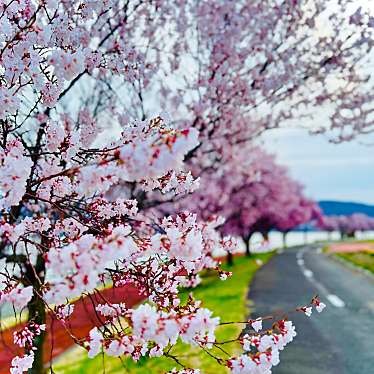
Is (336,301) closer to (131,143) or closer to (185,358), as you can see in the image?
(185,358)

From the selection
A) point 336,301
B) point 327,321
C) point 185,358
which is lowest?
point 336,301

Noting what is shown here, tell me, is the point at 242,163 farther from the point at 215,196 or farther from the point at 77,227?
the point at 77,227

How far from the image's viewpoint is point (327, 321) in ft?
41.4

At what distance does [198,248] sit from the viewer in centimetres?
292

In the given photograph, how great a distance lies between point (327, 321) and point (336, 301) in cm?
350

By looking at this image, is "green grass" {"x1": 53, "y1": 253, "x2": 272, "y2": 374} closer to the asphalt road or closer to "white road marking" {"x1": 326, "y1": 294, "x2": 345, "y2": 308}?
the asphalt road

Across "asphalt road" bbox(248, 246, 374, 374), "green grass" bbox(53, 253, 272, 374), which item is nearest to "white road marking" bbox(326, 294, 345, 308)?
"asphalt road" bbox(248, 246, 374, 374)

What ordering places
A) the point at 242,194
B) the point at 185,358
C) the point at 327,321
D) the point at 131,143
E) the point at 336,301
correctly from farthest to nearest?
the point at 242,194 → the point at 336,301 → the point at 327,321 → the point at 185,358 → the point at 131,143

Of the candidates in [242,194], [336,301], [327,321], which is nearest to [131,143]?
[327,321]

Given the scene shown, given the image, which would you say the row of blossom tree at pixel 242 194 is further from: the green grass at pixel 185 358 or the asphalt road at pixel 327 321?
the asphalt road at pixel 327 321

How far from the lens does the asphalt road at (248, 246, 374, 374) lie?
8891 mm

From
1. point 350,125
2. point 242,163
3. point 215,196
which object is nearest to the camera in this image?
point 350,125

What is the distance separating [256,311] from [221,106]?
7.16 meters

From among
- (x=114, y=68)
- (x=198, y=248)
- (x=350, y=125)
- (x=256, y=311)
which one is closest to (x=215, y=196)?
(x=256, y=311)
